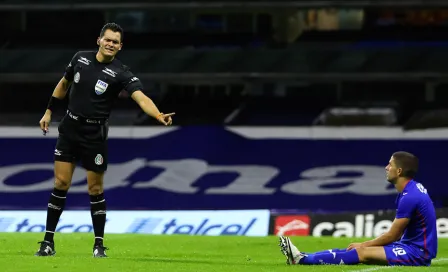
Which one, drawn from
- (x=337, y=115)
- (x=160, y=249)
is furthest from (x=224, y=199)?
(x=160, y=249)

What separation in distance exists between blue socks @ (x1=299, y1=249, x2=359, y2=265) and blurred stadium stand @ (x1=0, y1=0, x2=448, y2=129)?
19.7m

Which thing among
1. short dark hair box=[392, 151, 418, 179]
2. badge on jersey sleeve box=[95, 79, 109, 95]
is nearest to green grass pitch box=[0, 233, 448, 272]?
short dark hair box=[392, 151, 418, 179]

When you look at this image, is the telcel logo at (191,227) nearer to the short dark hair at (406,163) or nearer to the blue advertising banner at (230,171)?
the blue advertising banner at (230,171)

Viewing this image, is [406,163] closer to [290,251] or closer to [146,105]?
[290,251]


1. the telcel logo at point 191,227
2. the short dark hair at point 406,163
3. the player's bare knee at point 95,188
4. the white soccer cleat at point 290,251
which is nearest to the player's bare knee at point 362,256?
the white soccer cleat at point 290,251

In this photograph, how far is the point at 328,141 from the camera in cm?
3098

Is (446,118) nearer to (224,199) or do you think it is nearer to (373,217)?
(224,199)

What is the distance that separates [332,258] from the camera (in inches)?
460

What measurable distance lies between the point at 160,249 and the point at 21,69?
792 inches

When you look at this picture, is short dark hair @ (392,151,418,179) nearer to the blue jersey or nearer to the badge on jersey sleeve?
the blue jersey

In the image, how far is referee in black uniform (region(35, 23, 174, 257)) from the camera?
11953 millimetres

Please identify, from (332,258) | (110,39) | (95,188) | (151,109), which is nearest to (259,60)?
(95,188)

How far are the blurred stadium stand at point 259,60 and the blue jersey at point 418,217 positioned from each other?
64.1ft

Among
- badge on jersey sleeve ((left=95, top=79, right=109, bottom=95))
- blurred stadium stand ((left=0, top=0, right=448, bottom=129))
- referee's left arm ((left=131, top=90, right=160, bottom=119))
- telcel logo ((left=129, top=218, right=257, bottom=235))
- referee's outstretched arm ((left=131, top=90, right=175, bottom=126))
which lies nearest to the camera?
referee's outstretched arm ((left=131, top=90, right=175, bottom=126))
